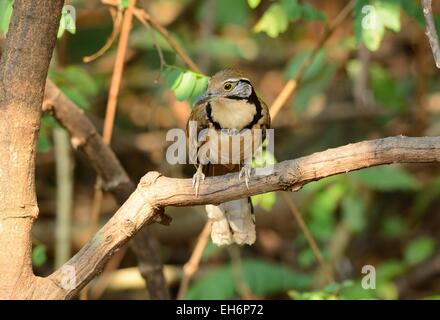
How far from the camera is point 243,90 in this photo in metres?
3.47

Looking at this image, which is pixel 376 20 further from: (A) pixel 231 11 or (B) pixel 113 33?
(A) pixel 231 11

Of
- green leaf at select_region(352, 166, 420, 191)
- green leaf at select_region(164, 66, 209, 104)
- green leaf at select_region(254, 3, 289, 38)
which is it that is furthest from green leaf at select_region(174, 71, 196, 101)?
green leaf at select_region(352, 166, 420, 191)

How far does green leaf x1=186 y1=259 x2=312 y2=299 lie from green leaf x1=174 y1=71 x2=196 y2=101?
182cm

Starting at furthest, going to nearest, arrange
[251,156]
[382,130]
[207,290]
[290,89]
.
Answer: [382,130], [207,290], [290,89], [251,156]

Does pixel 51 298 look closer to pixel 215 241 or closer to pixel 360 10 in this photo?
pixel 215 241

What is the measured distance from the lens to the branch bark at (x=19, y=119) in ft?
8.48

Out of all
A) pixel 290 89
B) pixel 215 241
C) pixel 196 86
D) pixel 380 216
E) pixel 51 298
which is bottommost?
pixel 51 298

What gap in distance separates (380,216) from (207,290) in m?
2.09

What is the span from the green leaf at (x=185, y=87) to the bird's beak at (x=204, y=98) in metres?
0.05

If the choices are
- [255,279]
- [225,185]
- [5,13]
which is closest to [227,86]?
[225,185]

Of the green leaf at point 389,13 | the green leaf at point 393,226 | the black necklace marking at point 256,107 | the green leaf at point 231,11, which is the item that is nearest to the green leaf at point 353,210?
the green leaf at point 393,226

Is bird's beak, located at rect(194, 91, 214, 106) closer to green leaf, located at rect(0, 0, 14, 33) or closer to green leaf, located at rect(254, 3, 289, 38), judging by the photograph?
green leaf, located at rect(254, 3, 289, 38)
